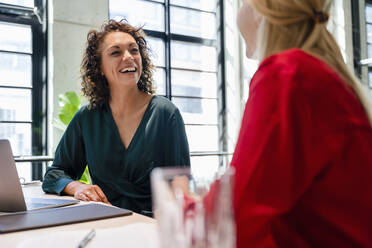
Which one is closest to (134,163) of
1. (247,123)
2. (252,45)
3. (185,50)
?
(252,45)

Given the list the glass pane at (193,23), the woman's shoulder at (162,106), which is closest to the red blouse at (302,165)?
the woman's shoulder at (162,106)

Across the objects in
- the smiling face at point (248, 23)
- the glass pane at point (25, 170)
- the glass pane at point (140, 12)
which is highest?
the glass pane at point (140, 12)

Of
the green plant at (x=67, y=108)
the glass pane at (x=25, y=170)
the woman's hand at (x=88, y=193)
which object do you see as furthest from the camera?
the glass pane at (x=25, y=170)

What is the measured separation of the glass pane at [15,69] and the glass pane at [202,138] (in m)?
2.47

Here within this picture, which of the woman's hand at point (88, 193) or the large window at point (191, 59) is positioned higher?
the large window at point (191, 59)

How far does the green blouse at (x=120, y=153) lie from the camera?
70.2 inches

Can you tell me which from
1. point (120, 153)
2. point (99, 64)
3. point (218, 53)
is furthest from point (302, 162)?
point (218, 53)

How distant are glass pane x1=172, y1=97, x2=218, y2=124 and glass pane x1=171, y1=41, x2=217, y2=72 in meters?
0.54

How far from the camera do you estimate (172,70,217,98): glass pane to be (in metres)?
5.79

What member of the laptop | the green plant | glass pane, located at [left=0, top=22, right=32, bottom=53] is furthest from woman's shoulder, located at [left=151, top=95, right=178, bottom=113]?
glass pane, located at [left=0, top=22, right=32, bottom=53]

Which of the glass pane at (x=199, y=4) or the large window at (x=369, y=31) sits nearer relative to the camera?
the large window at (x=369, y=31)

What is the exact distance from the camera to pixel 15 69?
4.40 meters

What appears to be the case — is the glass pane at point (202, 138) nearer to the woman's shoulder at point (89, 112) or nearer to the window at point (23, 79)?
the window at point (23, 79)

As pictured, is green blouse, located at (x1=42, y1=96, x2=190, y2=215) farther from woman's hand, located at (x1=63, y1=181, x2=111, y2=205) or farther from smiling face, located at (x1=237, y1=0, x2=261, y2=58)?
smiling face, located at (x1=237, y1=0, x2=261, y2=58)
